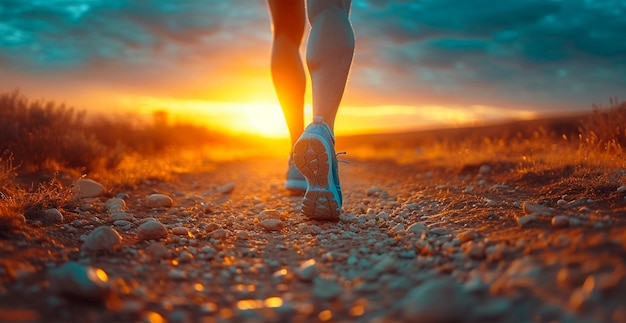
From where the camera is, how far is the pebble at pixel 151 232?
2281mm

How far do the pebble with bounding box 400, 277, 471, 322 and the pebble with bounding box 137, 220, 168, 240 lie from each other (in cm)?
144

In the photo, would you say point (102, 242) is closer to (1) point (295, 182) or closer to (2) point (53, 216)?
(2) point (53, 216)

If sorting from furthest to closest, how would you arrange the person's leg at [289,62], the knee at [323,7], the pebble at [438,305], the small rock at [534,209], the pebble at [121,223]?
the person's leg at [289,62] < the knee at [323,7] < the pebble at [121,223] < the small rock at [534,209] < the pebble at [438,305]

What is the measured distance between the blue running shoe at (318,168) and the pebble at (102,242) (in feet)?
3.61

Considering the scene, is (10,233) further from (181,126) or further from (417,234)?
(181,126)

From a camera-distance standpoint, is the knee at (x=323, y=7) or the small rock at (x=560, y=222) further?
the knee at (x=323, y=7)

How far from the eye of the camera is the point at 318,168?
2691 millimetres

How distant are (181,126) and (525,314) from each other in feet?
48.2

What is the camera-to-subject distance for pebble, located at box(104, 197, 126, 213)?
3027 millimetres

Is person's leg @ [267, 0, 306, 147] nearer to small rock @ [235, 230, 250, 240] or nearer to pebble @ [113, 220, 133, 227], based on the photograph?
small rock @ [235, 230, 250, 240]

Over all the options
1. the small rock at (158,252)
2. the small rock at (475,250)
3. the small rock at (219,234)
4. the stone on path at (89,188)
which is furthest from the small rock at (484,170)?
the stone on path at (89,188)

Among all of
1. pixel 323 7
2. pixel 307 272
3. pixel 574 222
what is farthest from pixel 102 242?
pixel 574 222

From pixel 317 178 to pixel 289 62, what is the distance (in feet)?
4.81

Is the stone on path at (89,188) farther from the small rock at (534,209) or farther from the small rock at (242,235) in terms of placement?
the small rock at (534,209)
